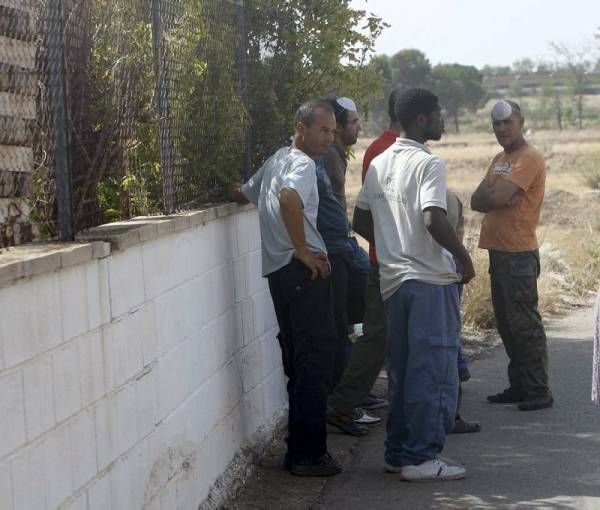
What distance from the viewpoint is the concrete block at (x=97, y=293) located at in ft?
14.3

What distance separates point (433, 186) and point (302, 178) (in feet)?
2.09

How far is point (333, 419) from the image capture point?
297 inches

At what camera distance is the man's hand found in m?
6.27

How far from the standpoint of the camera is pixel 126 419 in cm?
471

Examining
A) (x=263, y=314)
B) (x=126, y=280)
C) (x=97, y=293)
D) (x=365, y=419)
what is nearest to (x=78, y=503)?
(x=97, y=293)

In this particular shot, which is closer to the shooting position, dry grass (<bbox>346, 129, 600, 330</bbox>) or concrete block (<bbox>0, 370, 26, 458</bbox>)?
concrete block (<bbox>0, 370, 26, 458</bbox>)

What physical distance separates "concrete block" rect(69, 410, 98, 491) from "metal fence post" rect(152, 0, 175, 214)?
72.7 inches

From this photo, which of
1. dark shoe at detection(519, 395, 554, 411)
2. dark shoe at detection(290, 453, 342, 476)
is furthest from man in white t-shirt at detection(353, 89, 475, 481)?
dark shoe at detection(519, 395, 554, 411)

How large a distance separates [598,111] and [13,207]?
100 m

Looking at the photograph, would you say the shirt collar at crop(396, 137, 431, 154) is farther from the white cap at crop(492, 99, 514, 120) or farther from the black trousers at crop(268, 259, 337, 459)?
the white cap at crop(492, 99, 514, 120)

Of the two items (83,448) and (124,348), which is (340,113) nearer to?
(124,348)

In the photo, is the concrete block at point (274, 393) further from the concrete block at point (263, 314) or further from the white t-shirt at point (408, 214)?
the white t-shirt at point (408, 214)

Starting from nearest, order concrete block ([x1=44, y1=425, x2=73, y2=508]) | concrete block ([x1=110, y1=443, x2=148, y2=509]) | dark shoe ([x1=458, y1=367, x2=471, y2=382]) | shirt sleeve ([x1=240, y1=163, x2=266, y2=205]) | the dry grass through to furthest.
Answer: concrete block ([x1=44, y1=425, x2=73, y2=508]) → concrete block ([x1=110, y1=443, x2=148, y2=509]) → shirt sleeve ([x1=240, y1=163, x2=266, y2=205]) → dark shoe ([x1=458, y1=367, x2=471, y2=382]) → the dry grass

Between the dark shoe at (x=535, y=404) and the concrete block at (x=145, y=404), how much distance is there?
12.0ft
